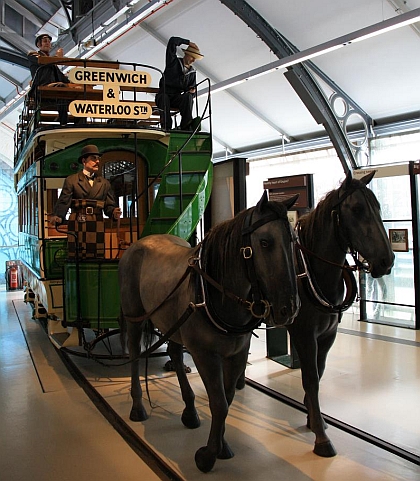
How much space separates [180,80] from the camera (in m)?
7.29

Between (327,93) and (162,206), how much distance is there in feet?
15.6

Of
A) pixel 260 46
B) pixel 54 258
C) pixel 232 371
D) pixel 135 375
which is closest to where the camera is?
pixel 232 371

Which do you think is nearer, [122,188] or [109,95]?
[109,95]

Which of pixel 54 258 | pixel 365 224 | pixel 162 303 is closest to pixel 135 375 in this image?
pixel 162 303

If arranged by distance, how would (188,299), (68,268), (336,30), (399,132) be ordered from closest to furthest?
1. (188,299)
2. (68,268)
3. (336,30)
4. (399,132)

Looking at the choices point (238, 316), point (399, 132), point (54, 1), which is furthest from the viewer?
point (54, 1)

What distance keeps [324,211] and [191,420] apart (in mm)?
2116

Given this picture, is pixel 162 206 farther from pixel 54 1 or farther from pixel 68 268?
pixel 54 1

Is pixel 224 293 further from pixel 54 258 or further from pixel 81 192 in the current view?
pixel 54 258

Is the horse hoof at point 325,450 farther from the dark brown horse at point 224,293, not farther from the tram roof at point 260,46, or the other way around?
the tram roof at point 260,46

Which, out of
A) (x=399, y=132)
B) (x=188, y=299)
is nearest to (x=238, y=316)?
(x=188, y=299)

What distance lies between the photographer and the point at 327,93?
9.18m

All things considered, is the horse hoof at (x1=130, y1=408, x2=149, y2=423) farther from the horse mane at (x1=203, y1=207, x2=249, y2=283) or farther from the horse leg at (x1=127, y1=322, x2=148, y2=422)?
the horse mane at (x1=203, y1=207, x2=249, y2=283)

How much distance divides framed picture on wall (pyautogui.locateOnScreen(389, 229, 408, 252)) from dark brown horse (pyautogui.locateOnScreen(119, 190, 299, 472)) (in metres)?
5.07
